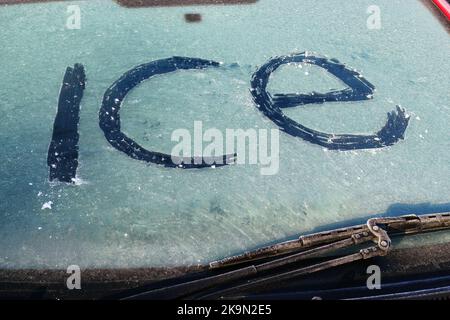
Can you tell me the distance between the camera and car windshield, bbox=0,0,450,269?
8.96ft

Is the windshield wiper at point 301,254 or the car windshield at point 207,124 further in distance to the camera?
the car windshield at point 207,124

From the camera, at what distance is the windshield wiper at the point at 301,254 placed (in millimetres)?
2309

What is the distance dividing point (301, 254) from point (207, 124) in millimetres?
1246

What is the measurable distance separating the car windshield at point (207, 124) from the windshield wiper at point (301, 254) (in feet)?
0.52

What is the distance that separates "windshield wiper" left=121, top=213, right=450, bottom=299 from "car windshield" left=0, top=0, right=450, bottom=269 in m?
0.16

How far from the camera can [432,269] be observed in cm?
252

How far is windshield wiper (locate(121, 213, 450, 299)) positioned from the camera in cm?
231

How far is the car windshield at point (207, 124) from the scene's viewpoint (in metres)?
2.73

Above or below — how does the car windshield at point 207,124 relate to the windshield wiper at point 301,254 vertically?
above

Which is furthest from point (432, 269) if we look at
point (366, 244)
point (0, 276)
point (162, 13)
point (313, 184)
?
point (162, 13)

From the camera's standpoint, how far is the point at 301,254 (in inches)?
95.4

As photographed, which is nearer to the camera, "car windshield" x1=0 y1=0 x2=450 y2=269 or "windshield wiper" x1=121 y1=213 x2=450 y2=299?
"windshield wiper" x1=121 y1=213 x2=450 y2=299

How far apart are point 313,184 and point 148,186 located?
1021 mm

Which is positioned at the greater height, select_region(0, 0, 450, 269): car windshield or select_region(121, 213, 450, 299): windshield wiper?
select_region(0, 0, 450, 269): car windshield
